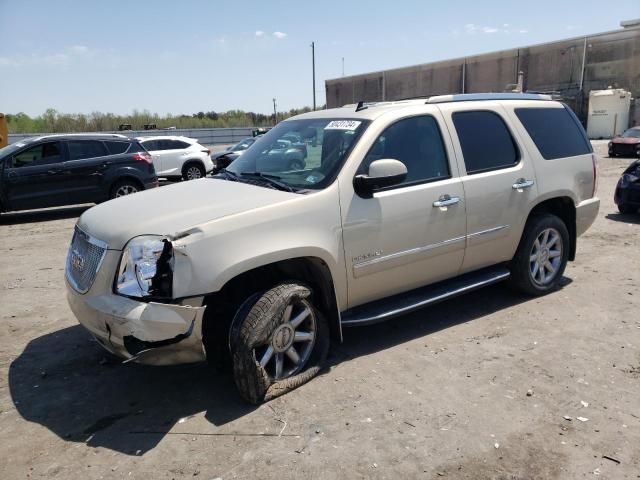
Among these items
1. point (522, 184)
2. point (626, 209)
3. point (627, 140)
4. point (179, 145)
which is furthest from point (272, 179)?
point (627, 140)

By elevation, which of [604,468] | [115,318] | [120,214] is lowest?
[604,468]

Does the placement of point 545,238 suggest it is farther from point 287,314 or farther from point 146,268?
point 146,268

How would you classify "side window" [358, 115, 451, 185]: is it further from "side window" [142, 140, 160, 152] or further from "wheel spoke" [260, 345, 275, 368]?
"side window" [142, 140, 160, 152]

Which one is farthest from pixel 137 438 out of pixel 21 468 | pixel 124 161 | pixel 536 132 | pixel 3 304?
pixel 124 161

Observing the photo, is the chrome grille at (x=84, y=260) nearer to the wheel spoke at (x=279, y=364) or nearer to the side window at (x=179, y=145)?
the wheel spoke at (x=279, y=364)

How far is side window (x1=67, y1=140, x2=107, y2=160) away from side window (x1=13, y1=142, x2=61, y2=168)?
0.89 ft

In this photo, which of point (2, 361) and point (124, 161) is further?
point (124, 161)

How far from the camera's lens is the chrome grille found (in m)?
3.38

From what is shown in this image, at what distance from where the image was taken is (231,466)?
2885mm

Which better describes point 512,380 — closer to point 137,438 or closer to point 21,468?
point 137,438

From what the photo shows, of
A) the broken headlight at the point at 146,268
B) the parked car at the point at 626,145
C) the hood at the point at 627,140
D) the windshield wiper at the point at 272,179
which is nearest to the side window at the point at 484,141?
the windshield wiper at the point at 272,179

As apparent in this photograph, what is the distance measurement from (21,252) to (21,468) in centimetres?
608

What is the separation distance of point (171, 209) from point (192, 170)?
565 inches

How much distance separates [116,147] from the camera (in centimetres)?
1184
